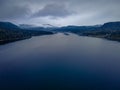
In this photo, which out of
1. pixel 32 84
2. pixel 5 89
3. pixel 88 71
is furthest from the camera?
pixel 88 71

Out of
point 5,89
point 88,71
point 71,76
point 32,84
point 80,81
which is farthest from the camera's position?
point 88,71

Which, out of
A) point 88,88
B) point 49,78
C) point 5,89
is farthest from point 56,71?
point 5,89

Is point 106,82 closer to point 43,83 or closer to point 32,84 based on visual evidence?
point 43,83

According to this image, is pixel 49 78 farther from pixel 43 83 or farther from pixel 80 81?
pixel 80 81

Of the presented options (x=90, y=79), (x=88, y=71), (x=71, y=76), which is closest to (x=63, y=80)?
(x=71, y=76)

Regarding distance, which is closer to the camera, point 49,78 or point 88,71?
point 49,78

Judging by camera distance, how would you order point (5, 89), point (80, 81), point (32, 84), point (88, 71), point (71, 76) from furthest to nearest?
1. point (88, 71)
2. point (71, 76)
3. point (80, 81)
4. point (32, 84)
5. point (5, 89)

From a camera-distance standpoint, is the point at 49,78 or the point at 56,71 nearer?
the point at 49,78

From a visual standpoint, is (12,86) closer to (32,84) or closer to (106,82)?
(32,84)
